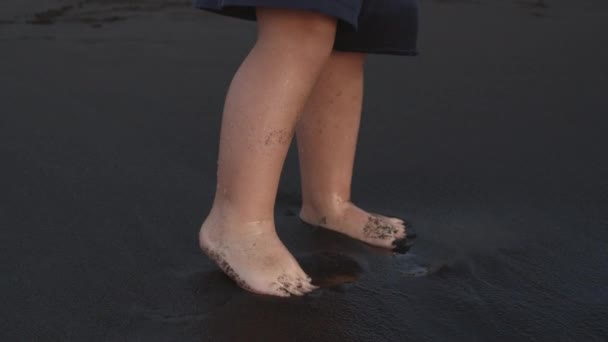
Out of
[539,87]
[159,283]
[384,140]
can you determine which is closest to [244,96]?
[159,283]

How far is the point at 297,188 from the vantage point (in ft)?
7.28

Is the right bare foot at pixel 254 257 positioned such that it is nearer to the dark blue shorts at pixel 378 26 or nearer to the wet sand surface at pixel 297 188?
the wet sand surface at pixel 297 188

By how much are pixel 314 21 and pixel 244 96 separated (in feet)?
0.61

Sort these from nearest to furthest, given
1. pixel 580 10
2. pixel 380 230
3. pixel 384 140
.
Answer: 1. pixel 380 230
2. pixel 384 140
3. pixel 580 10

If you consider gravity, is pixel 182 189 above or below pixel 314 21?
below

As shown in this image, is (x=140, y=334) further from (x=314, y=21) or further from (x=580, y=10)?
(x=580, y=10)

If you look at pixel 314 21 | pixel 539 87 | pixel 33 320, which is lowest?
pixel 33 320

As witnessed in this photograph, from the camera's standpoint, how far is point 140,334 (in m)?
1.39

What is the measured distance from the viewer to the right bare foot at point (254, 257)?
1574 millimetres

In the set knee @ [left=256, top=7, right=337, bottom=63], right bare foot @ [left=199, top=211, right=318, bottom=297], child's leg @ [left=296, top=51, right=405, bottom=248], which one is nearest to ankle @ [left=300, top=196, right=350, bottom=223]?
child's leg @ [left=296, top=51, right=405, bottom=248]

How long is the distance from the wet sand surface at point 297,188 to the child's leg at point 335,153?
49mm

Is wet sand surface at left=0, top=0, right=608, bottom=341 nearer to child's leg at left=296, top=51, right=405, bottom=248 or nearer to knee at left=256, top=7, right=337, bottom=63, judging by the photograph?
child's leg at left=296, top=51, right=405, bottom=248

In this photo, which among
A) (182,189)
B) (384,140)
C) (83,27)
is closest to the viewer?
(182,189)

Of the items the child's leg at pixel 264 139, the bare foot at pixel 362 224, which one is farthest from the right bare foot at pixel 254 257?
the bare foot at pixel 362 224
